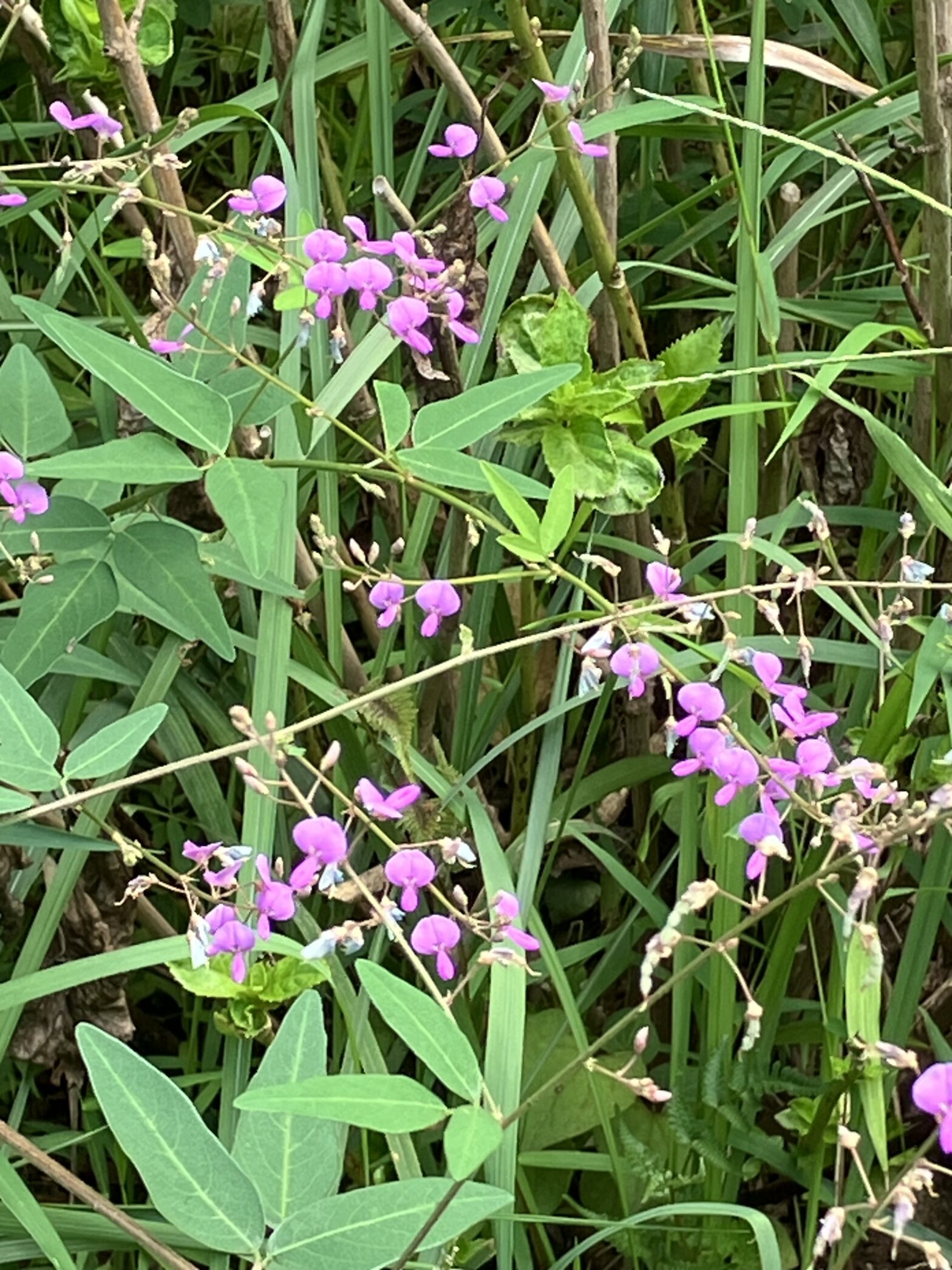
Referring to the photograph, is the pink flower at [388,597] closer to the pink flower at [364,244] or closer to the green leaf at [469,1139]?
the pink flower at [364,244]

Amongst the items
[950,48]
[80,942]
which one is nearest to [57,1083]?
[80,942]

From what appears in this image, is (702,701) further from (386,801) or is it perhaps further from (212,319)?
(212,319)

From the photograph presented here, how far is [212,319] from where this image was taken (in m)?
0.81

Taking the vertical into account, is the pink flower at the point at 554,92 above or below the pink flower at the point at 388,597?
above

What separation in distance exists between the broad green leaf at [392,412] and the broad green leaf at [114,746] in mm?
191

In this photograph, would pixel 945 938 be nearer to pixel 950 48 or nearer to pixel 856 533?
pixel 856 533

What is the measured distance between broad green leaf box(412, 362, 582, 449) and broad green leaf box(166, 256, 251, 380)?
0.13m

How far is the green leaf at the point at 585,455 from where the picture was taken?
2.90 feet

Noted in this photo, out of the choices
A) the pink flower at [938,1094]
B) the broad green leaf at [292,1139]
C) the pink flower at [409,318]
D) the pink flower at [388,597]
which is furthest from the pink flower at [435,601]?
the pink flower at [938,1094]

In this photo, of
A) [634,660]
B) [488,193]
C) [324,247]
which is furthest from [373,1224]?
[488,193]

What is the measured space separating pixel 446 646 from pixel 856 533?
508mm

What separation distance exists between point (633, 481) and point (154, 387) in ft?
1.21

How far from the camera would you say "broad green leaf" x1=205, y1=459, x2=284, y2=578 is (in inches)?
25.2

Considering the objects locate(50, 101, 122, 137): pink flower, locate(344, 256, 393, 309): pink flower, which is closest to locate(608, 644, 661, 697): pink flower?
locate(344, 256, 393, 309): pink flower
